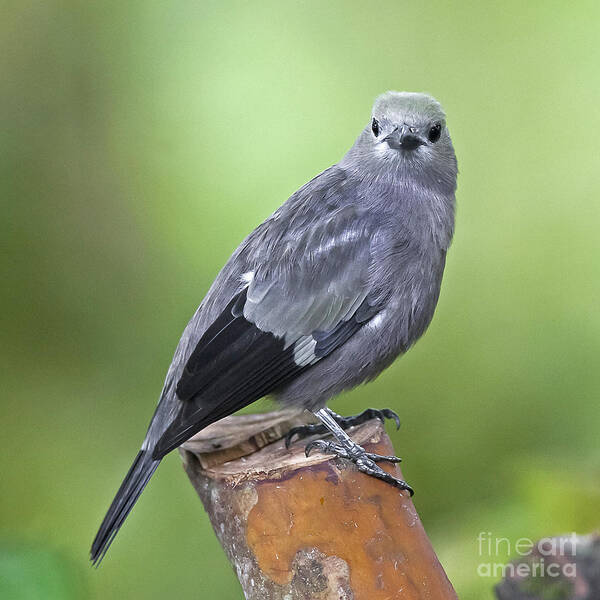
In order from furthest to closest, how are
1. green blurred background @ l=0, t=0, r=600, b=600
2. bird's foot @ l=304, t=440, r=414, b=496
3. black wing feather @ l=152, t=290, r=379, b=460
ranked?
1. green blurred background @ l=0, t=0, r=600, b=600
2. black wing feather @ l=152, t=290, r=379, b=460
3. bird's foot @ l=304, t=440, r=414, b=496

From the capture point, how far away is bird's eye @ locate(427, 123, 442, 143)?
255 centimetres

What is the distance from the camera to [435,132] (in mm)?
2574

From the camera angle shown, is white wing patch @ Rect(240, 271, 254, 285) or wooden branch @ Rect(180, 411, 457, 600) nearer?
wooden branch @ Rect(180, 411, 457, 600)

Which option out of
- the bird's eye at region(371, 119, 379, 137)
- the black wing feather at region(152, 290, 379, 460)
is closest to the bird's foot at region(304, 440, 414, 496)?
the black wing feather at region(152, 290, 379, 460)

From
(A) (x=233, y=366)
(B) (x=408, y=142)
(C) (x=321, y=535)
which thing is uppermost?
(B) (x=408, y=142)

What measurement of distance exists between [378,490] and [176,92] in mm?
2299

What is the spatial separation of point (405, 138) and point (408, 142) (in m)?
0.02

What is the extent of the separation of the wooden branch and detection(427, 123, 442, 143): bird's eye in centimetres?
104

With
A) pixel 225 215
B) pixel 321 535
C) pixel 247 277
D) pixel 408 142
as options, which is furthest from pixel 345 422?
pixel 225 215

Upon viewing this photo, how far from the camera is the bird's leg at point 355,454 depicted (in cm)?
213

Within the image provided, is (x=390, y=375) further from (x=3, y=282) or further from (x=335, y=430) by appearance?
(x=3, y=282)

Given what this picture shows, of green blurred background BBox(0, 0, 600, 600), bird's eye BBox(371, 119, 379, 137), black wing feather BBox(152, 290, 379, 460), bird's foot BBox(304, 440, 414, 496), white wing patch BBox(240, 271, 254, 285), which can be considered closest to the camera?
bird's foot BBox(304, 440, 414, 496)

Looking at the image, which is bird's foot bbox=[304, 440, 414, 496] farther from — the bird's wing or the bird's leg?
the bird's wing

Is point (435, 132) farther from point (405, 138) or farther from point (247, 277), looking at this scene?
point (247, 277)
